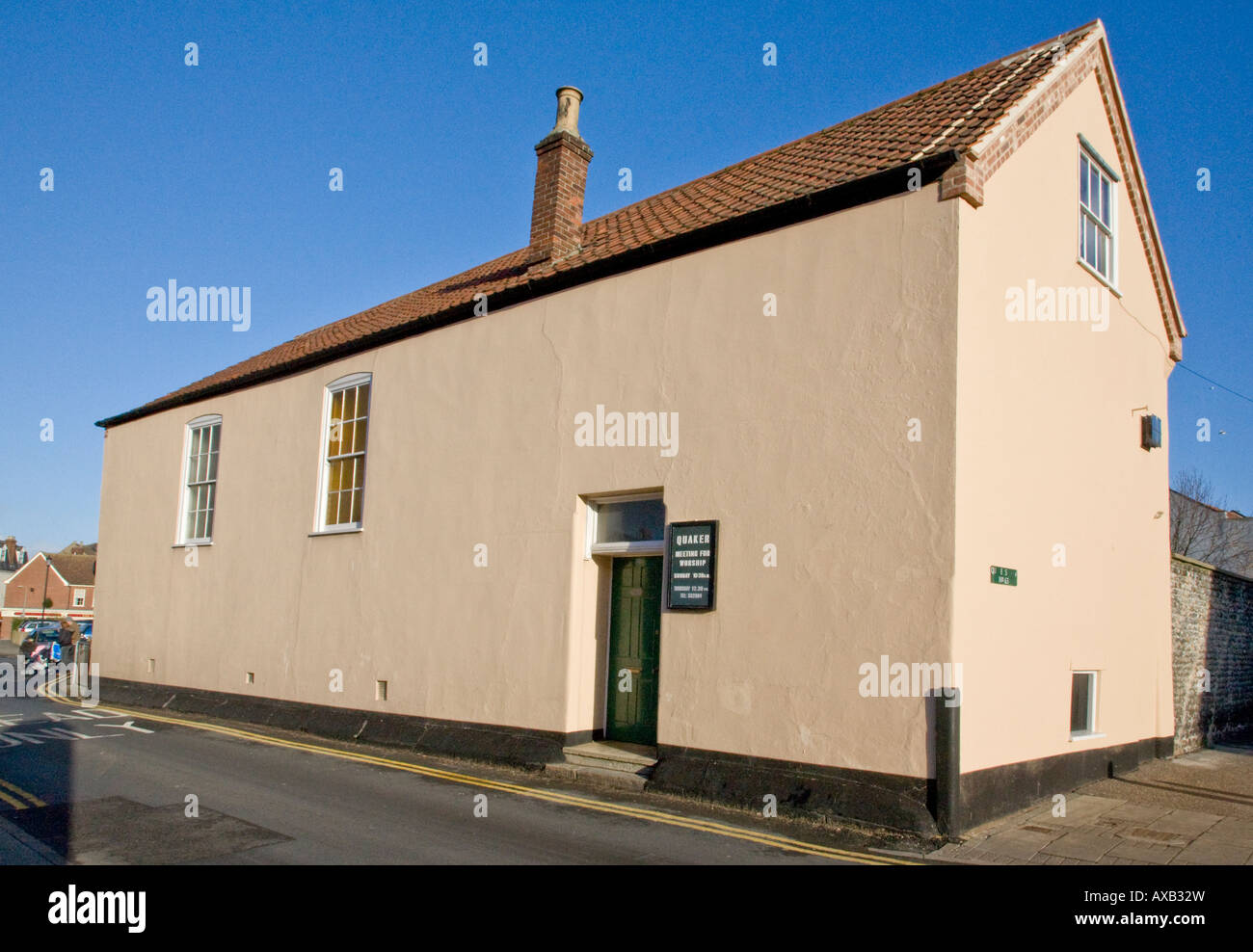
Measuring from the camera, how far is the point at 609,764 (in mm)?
10180

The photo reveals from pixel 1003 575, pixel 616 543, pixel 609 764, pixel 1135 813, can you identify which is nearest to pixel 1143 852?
pixel 1135 813

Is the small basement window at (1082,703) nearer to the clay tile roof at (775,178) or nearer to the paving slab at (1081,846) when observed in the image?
the paving slab at (1081,846)

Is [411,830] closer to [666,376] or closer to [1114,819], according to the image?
[666,376]

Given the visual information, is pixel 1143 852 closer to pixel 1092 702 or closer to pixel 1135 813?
pixel 1135 813

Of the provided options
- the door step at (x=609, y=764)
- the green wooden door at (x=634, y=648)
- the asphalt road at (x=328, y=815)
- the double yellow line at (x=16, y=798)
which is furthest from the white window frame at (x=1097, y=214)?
Answer: the double yellow line at (x=16, y=798)

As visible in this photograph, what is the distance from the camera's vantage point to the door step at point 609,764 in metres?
9.77

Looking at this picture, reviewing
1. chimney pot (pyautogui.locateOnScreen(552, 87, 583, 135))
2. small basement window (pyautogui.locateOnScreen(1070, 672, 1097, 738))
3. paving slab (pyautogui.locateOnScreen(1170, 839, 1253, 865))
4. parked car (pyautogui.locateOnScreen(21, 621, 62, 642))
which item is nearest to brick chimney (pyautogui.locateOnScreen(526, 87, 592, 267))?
chimney pot (pyautogui.locateOnScreen(552, 87, 583, 135))

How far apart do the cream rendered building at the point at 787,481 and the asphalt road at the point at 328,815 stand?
3.16ft

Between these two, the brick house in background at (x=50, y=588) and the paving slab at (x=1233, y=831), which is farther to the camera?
the brick house in background at (x=50, y=588)

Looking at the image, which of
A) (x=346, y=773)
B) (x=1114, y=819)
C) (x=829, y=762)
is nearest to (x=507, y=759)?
(x=346, y=773)

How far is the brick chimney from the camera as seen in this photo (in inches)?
522

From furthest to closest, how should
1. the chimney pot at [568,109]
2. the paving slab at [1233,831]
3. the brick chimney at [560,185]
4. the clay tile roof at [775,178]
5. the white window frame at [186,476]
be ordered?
the white window frame at [186,476] < the chimney pot at [568,109] < the brick chimney at [560,185] < the clay tile roof at [775,178] < the paving slab at [1233,831]

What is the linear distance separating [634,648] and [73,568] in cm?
8591

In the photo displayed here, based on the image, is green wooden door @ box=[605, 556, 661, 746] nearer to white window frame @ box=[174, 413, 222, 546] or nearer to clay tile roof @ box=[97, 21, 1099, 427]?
clay tile roof @ box=[97, 21, 1099, 427]
